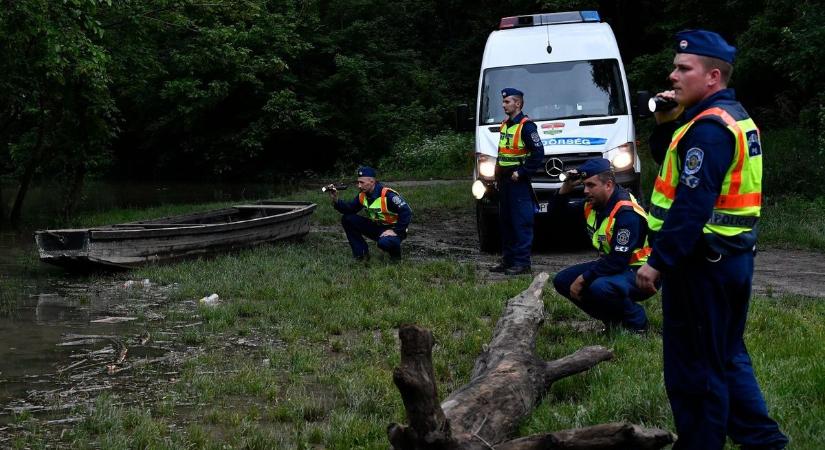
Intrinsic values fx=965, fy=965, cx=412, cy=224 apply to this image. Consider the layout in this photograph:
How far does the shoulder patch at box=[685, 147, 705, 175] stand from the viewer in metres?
3.97

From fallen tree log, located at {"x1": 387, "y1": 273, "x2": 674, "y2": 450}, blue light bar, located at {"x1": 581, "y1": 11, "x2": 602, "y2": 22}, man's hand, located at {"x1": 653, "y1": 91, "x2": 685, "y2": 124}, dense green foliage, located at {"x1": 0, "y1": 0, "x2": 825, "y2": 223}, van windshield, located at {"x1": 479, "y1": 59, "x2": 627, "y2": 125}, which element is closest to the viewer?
fallen tree log, located at {"x1": 387, "y1": 273, "x2": 674, "y2": 450}

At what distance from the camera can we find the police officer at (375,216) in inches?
465

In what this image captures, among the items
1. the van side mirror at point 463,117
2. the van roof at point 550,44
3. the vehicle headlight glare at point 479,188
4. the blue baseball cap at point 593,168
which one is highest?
the van roof at point 550,44

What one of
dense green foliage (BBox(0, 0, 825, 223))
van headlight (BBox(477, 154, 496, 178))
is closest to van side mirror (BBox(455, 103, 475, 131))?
van headlight (BBox(477, 154, 496, 178))

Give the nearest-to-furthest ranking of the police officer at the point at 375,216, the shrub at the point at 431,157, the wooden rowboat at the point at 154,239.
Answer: the wooden rowboat at the point at 154,239
the police officer at the point at 375,216
the shrub at the point at 431,157

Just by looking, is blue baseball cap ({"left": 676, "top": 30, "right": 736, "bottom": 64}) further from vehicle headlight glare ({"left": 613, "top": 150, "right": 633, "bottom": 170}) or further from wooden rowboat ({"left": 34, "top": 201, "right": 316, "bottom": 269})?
wooden rowboat ({"left": 34, "top": 201, "right": 316, "bottom": 269})

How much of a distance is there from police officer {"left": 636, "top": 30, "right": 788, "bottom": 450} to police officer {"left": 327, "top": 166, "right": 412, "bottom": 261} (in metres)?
7.69

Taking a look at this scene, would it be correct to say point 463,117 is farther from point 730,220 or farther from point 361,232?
point 730,220

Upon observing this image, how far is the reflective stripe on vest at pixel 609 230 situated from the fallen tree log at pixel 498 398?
0.68 m

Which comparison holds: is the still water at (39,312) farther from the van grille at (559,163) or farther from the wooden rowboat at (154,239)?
the van grille at (559,163)

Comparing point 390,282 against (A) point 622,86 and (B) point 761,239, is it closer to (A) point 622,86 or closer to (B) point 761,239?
(A) point 622,86

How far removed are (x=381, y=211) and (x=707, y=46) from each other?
8.13 meters

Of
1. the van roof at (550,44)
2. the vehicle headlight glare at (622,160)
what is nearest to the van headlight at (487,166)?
the vehicle headlight glare at (622,160)

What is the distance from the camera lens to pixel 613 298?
7.04 m
